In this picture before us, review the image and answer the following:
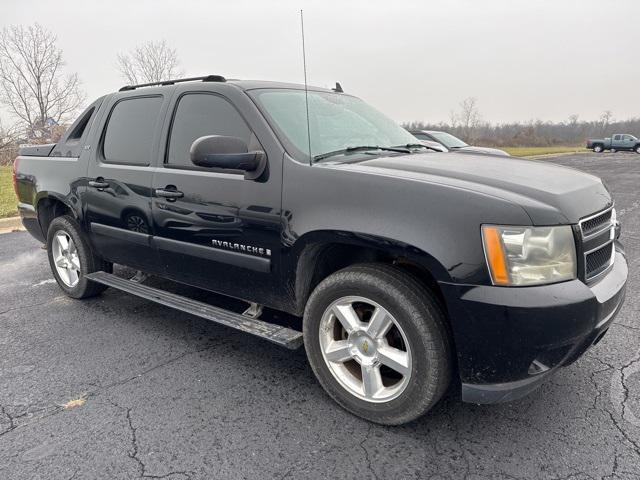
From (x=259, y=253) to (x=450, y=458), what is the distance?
148 centimetres

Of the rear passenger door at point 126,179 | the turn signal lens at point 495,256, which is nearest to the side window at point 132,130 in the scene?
the rear passenger door at point 126,179

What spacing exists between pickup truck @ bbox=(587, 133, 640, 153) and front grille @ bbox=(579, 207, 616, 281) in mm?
48393

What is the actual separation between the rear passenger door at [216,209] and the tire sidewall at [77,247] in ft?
3.73

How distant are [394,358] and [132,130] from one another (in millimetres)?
2735

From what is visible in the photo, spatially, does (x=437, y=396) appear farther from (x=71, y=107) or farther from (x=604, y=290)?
(x=71, y=107)

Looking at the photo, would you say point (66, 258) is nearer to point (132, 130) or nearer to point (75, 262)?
point (75, 262)

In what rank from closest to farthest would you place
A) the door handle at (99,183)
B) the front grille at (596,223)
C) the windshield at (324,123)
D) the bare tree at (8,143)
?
the front grille at (596,223) < the windshield at (324,123) < the door handle at (99,183) < the bare tree at (8,143)

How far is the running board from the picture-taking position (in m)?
2.73

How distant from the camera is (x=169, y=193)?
127 inches

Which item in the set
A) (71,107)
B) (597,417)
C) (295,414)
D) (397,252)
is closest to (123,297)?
(295,414)

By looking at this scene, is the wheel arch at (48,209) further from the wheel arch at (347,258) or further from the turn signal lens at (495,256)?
the turn signal lens at (495,256)

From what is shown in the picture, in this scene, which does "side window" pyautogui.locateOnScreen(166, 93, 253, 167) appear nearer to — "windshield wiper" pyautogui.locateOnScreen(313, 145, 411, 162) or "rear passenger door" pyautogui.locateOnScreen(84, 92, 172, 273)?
"rear passenger door" pyautogui.locateOnScreen(84, 92, 172, 273)

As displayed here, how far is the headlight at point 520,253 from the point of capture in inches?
80.5

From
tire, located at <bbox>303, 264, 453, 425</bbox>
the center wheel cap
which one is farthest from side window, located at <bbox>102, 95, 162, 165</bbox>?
the center wheel cap
